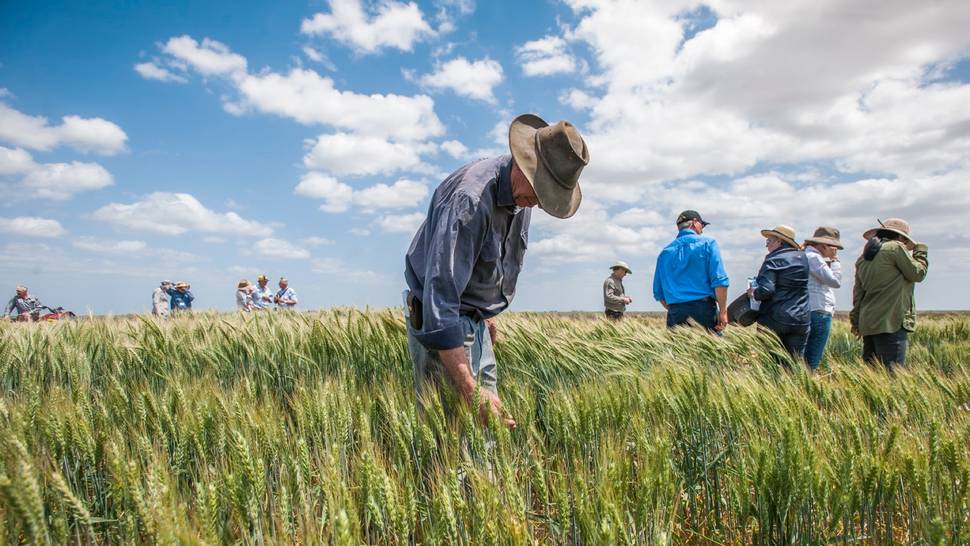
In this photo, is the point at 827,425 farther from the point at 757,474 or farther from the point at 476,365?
the point at 476,365

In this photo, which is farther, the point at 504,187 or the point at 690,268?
the point at 690,268

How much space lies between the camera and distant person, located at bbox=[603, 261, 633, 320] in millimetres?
9734

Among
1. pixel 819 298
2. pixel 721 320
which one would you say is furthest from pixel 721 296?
pixel 819 298

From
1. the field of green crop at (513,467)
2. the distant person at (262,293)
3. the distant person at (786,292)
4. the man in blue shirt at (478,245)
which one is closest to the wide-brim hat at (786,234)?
the distant person at (786,292)

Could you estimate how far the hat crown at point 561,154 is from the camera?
85.0 inches

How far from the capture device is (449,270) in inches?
79.0

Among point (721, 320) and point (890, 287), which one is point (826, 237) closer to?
point (890, 287)

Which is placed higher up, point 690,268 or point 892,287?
point 690,268

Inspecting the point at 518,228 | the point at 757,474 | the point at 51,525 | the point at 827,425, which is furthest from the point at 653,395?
the point at 51,525

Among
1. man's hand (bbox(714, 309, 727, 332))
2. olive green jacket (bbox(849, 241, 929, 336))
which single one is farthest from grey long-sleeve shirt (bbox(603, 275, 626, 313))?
olive green jacket (bbox(849, 241, 929, 336))

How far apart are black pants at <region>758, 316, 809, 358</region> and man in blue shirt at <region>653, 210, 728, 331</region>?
1.39ft

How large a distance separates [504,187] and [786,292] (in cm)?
423

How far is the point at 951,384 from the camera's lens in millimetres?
3350

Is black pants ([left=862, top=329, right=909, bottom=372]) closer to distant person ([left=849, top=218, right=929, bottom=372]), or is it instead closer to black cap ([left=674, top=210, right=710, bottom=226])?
distant person ([left=849, top=218, right=929, bottom=372])
